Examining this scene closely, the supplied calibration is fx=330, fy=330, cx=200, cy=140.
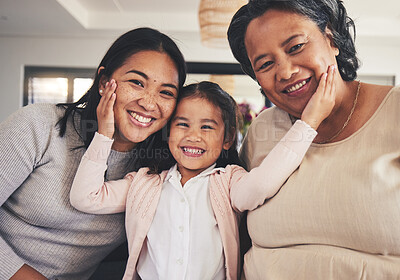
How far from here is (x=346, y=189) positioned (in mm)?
847

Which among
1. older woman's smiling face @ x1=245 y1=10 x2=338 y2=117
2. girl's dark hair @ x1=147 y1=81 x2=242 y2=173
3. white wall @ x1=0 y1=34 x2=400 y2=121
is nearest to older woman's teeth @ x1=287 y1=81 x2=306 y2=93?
older woman's smiling face @ x1=245 y1=10 x2=338 y2=117

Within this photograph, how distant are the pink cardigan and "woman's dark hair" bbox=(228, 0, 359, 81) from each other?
30cm

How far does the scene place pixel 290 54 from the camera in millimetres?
1004

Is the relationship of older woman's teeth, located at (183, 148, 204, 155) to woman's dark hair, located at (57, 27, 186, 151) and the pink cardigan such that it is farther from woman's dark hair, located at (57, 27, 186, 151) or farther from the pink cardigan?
woman's dark hair, located at (57, 27, 186, 151)

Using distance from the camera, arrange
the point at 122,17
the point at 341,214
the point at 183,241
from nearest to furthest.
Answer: the point at 341,214
the point at 183,241
the point at 122,17

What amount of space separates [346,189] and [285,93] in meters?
0.37

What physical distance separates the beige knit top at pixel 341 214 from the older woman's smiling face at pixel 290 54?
0.20 m

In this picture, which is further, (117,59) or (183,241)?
(117,59)

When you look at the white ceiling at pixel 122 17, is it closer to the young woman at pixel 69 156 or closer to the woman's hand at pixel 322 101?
the young woman at pixel 69 156

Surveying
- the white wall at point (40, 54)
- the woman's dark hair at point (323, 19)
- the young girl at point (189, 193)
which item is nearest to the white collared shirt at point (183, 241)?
the young girl at point (189, 193)

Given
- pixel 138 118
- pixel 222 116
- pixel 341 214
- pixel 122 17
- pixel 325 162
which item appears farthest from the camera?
pixel 122 17

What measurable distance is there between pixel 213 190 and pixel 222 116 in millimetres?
322

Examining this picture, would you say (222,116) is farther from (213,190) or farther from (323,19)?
(323,19)

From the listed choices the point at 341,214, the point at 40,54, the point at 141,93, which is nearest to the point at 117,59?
the point at 141,93
